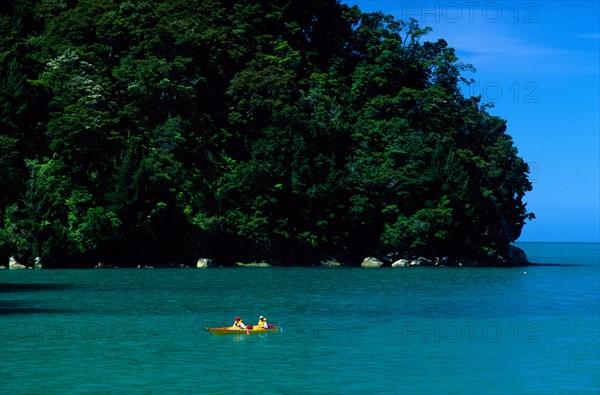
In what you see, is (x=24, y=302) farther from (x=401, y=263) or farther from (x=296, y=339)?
(x=401, y=263)

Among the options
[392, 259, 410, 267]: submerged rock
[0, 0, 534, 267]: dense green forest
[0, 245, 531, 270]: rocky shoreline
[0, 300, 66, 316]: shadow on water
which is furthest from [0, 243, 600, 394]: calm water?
[392, 259, 410, 267]: submerged rock

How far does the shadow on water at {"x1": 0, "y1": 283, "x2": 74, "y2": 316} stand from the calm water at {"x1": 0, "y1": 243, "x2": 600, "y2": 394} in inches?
4.4

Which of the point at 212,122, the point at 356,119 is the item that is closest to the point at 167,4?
the point at 212,122

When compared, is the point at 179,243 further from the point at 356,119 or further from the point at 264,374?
the point at 264,374

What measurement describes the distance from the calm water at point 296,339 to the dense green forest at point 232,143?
25.0 m

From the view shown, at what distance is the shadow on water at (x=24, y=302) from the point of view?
51000 mm

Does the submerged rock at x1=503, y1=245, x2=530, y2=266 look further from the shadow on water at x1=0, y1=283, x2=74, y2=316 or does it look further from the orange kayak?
the orange kayak

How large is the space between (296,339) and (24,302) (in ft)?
70.8

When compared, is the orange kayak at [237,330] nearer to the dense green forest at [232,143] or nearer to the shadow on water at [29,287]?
the shadow on water at [29,287]

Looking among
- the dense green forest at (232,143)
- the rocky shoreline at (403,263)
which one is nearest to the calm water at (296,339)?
the rocky shoreline at (403,263)

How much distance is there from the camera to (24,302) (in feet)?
184

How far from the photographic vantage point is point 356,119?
127375 mm

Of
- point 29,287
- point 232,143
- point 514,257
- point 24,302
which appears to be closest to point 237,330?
point 24,302

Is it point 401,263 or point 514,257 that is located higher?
point 514,257
